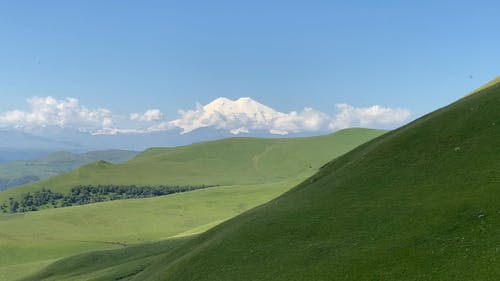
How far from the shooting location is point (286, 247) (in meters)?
48.9

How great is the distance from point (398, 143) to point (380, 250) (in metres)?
26.6

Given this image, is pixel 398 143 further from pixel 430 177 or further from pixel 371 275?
pixel 371 275

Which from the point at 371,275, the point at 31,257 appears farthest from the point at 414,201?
the point at 31,257

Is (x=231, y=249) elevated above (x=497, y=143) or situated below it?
below

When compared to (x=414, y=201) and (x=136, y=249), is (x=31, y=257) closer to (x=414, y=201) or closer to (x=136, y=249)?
(x=136, y=249)

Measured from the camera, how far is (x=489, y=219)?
37781mm

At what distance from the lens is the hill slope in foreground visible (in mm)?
36406

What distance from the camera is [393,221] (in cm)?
4441

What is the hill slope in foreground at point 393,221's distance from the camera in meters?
36.4

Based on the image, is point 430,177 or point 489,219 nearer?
point 489,219

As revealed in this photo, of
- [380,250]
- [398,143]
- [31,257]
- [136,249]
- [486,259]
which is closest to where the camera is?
[486,259]

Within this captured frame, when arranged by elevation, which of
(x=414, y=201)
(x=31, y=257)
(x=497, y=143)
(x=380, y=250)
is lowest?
(x=31, y=257)

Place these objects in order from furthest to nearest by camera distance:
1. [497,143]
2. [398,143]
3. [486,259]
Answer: [398,143]
[497,143]
[486,259]

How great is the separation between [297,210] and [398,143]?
16821mm
